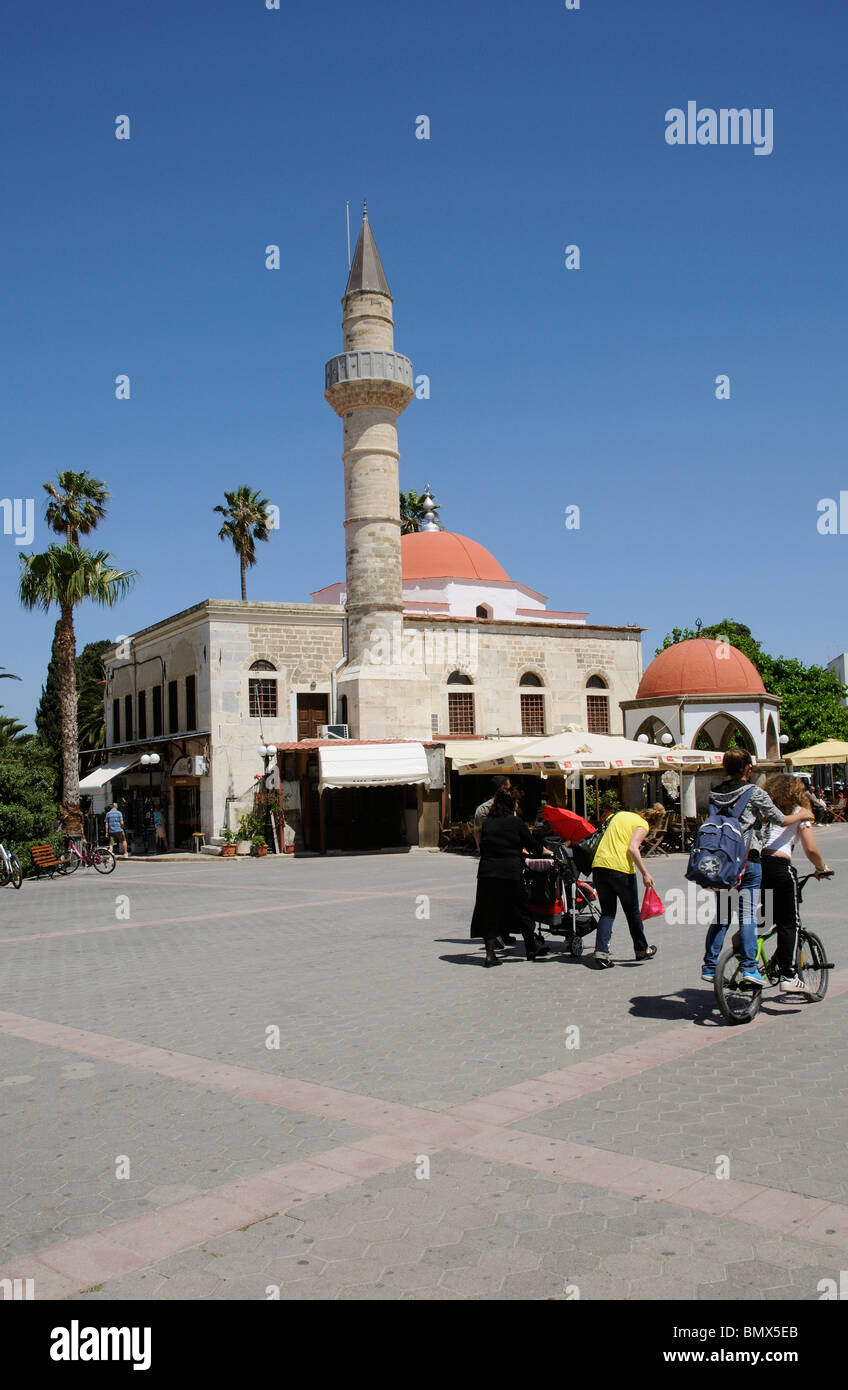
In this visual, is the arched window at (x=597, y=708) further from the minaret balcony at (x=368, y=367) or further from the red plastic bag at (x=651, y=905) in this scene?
the red plastic bag at (x=651, y=905)

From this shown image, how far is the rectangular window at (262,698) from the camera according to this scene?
30469 millimetres

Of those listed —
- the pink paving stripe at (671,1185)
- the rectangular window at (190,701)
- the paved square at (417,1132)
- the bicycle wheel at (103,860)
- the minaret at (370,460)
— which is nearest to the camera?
the paved square at (417,1132)

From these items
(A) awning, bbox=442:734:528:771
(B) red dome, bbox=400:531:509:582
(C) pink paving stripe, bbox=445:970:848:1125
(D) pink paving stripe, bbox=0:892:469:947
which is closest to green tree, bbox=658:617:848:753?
(B) red dome, bbox=400:531:509:582

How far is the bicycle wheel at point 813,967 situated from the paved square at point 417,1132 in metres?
0.15

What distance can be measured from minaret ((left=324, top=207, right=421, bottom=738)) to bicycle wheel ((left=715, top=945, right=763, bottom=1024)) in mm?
24013

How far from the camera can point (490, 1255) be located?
3.65 meters

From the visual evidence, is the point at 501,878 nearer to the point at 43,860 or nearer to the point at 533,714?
the point at 43,860

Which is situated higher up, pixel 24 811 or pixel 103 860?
pixel 24 811

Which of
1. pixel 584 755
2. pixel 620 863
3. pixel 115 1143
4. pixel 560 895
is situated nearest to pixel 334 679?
pixel 584 755

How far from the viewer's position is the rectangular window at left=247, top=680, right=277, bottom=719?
30.5 meters

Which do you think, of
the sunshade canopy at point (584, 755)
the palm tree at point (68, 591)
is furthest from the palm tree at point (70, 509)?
the sunshade canopy at point (584, 755)

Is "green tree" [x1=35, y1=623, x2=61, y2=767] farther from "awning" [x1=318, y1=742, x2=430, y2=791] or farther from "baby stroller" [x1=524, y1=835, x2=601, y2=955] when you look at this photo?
"baby stroller" [x1=524, y1=835, x2=601, y2=955]

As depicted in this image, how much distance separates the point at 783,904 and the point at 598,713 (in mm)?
30206
